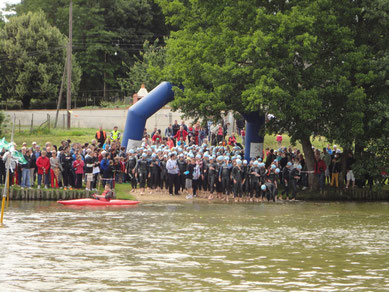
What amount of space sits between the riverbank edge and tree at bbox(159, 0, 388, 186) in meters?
1.74

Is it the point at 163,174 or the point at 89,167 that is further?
the point at 163,174

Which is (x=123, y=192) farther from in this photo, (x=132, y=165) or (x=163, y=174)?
(x=163, y=174)

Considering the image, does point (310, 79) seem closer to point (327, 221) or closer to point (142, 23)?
point (327, 221)

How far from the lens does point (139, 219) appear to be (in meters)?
26.6

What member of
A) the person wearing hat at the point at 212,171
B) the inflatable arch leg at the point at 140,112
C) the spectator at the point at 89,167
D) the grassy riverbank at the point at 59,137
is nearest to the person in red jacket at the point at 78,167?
the spectator at the point at 89,167

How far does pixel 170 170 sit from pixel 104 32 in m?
43.1

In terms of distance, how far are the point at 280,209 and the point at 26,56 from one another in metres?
39.1

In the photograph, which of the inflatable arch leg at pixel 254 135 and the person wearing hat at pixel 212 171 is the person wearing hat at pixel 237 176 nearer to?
the person wearing hat at pixel 212 171

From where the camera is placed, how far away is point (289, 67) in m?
34.0

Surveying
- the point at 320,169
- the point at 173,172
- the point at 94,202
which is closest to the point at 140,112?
the point at 173,172

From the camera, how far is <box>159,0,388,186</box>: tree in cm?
3356

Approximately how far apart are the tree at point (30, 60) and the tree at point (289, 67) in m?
30.4

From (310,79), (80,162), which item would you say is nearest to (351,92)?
(310,79)

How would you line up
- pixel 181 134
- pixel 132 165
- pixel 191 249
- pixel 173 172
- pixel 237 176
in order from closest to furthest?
1. pixel 191 249
2. pixel 237 176
3. pixel 173 172
4. pixel 132 165
5. pixel 181 134
